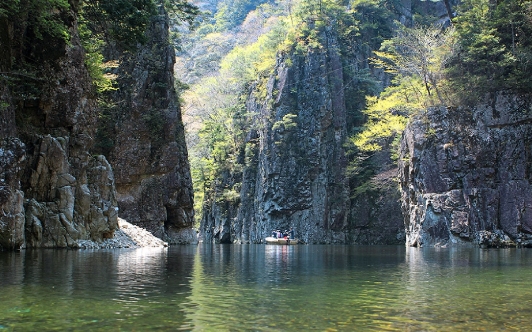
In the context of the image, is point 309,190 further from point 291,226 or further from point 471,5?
point 471,5

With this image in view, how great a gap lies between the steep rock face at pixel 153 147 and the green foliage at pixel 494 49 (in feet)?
68.4

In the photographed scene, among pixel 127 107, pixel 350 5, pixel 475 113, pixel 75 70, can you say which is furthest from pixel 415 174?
pixel 350 5

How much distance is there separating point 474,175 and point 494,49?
8457 mm

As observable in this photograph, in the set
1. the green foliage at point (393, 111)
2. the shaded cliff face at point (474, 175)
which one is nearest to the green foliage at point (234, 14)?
the green foliage at point (393, 111)

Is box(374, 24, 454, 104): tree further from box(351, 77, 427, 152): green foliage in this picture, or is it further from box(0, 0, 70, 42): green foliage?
box(0, 0, 70, 42): green foliage

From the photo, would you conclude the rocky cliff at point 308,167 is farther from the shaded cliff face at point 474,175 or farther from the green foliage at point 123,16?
the green foliage at point 123,16

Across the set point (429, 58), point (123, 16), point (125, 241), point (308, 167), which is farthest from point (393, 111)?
point (123, 16)

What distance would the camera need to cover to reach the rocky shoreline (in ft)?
72.7

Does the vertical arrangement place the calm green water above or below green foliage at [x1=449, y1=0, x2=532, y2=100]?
below

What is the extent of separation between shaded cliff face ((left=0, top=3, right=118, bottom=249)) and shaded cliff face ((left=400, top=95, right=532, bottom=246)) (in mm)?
20666

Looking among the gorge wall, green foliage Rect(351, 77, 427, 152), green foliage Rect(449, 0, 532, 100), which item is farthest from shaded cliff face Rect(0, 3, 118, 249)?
green foliage Rect(449, 0, 532, 100)

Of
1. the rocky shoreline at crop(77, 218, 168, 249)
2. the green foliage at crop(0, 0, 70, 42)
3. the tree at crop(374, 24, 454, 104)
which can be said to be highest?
the tree at crop(374, 24, 454, 104)

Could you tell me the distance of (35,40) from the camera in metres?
21.8

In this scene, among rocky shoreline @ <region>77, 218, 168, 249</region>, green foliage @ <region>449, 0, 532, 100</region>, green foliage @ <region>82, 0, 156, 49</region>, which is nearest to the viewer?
rocky shoreline @ <region>77, 218, 168, 249</region>
